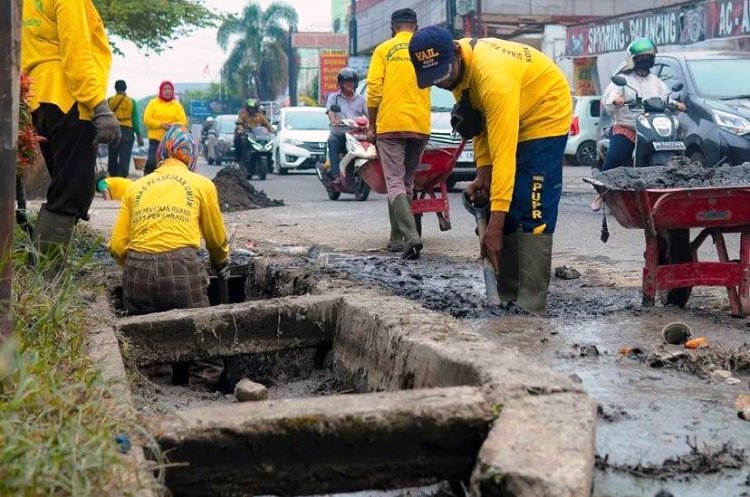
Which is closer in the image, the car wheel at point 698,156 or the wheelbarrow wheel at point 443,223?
the wheelbarrow wheel at point 443,223

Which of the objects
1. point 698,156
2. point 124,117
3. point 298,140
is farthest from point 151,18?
point 698,156

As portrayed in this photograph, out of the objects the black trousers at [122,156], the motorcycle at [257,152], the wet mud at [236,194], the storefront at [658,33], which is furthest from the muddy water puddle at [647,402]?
the motorcycle at [257,152]

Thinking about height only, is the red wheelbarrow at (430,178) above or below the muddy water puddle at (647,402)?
above

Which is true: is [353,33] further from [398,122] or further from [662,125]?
[398,122]

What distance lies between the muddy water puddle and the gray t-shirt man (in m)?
8.73

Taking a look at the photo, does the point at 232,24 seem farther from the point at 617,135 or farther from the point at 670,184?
the point at 670,184

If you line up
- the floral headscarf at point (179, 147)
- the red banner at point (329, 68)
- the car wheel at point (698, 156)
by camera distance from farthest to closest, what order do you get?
the red banner at point (329, 68), the car wheel at point (698, 156), the floral headscarf at point (179, 147)

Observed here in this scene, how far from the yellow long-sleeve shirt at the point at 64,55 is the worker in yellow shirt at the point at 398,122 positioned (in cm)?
343

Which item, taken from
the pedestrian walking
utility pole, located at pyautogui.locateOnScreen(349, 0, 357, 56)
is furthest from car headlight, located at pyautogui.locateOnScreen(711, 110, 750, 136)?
utility pole, located at pyautogui.locateOnScreen(349, 0, 357, 56)

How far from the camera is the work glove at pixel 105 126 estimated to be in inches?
250

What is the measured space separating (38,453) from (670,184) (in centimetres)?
476

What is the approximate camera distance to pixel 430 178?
11.3m

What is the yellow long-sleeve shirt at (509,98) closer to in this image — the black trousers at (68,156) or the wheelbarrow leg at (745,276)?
the wheelbarrow leg at (745,276)

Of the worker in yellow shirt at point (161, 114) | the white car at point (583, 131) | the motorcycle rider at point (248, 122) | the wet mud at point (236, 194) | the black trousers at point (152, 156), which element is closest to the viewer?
the wet mud at point (236, 194)
